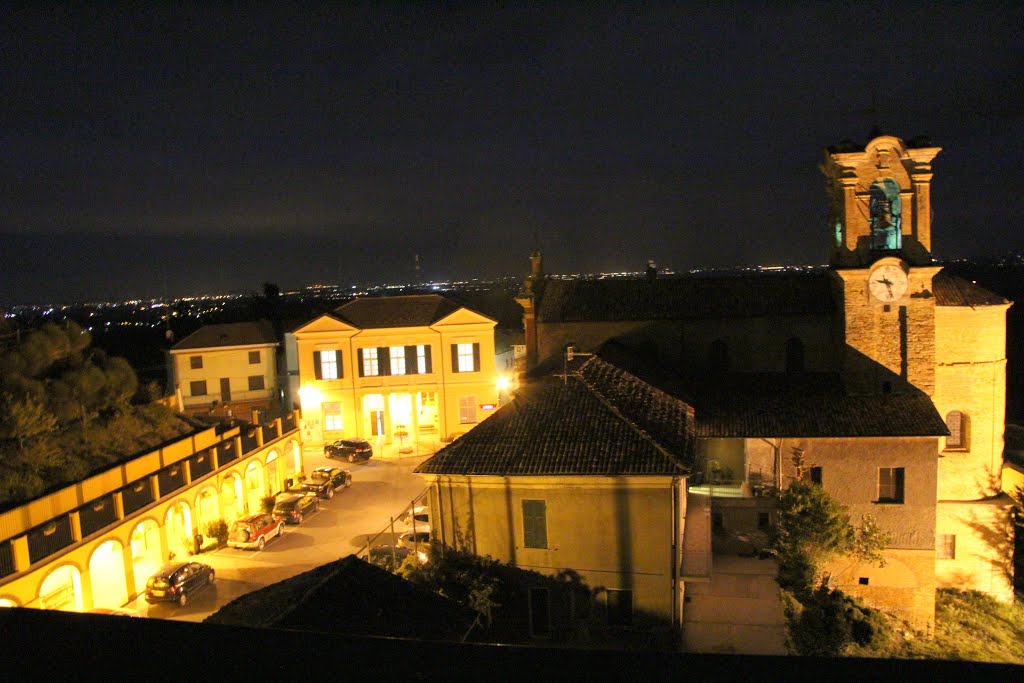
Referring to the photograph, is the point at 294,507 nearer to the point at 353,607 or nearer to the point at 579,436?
the point at 579,436

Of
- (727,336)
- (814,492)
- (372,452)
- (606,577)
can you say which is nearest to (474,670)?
(606,577)

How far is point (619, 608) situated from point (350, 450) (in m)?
23.3

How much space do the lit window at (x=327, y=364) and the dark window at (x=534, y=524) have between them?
81.9 feet

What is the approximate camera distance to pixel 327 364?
135 ft

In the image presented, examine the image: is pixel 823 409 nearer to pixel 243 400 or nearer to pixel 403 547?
pixel 403 547

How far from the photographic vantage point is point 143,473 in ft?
81.5

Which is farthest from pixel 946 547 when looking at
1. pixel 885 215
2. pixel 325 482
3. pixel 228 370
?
pixel 228 370

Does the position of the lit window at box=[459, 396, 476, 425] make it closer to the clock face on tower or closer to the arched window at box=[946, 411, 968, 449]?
the clock face on tower

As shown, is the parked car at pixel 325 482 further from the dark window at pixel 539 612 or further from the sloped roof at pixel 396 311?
the dark window at pixel 539 612

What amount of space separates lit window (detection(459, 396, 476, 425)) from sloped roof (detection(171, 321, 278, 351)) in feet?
49.8

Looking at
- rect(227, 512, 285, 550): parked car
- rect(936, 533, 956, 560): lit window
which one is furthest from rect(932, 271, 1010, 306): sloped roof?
rect(227, 512, 285, 550): parked car

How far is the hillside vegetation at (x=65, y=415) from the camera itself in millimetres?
22203

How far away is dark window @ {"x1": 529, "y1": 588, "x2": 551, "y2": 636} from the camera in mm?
18391

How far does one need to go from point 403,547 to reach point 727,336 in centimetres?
1664
